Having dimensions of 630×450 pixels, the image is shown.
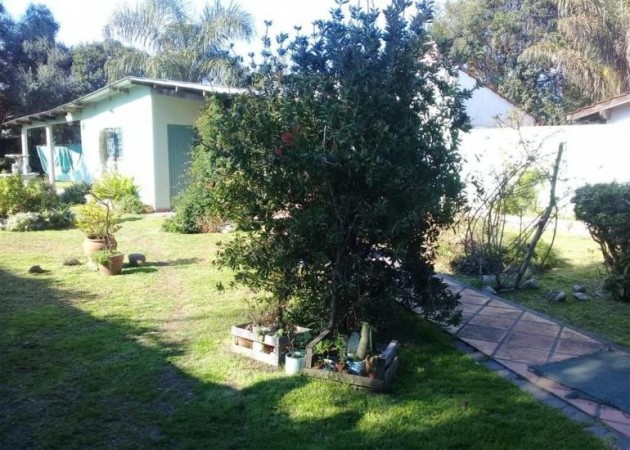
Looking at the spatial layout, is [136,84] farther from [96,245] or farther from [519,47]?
[519,47]

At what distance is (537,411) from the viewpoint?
3.38m

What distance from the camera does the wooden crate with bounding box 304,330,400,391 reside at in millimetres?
3643

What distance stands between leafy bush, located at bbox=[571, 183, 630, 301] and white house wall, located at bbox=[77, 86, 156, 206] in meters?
10.5

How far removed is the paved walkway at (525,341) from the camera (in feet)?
11.5

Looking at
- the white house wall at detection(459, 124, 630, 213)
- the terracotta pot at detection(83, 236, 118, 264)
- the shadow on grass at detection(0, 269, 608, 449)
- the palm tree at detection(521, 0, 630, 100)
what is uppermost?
the palm tree at detection(521, 0, 630, 100)

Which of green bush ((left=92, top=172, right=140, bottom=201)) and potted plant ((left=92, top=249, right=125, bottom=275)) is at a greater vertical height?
green bush ((left=92, top=172, right=140, bottom=201))

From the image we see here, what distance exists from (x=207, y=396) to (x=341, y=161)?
6.04ft

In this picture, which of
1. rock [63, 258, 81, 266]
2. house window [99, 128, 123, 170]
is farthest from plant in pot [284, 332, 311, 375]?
house window [99, 128, 123, 170]

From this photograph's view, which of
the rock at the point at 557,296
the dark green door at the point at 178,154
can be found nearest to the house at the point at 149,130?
the dark green door at the point at 178,154

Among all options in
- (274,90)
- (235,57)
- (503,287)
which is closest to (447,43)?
(274,90)

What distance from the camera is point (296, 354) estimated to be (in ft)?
13.2

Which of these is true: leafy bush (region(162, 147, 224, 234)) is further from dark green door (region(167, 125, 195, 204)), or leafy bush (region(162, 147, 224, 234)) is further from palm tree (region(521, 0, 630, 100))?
palm tree (region(521, 0, 630, 100))

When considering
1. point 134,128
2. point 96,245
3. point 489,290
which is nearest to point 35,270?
point 96,245

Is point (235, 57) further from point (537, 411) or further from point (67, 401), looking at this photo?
point (537, 411)
